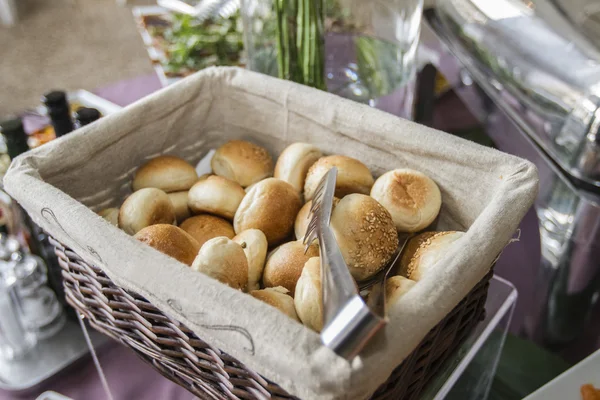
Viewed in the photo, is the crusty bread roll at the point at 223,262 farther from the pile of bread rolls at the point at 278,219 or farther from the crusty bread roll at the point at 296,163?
the crusty bread roll at the point at 296,163

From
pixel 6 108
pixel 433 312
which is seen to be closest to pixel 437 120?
pixel 433 312

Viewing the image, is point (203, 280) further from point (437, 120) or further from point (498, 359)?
point (437, 120)

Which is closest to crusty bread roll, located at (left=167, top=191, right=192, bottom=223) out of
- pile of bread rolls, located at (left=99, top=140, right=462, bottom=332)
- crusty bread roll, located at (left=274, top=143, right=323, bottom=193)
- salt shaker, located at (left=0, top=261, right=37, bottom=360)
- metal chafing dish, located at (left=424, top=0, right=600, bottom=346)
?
pile of bread rolls, located at (left=99, top=140, right=462, bottom=332)

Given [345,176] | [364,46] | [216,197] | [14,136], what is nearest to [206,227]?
[216,197]

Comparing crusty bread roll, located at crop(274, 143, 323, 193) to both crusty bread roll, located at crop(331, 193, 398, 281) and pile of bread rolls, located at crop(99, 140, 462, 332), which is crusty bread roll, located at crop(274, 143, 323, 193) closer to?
pile of bread rolls, located at crop(99, 140, 462, 332)

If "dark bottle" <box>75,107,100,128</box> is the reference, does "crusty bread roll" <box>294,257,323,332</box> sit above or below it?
below

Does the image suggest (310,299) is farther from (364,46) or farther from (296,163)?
(364,46)
